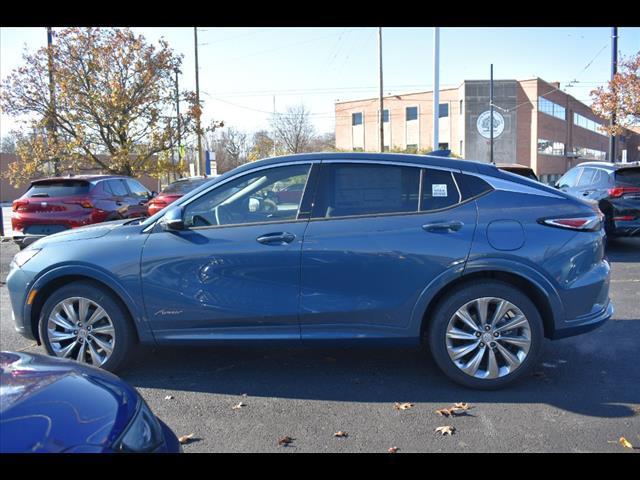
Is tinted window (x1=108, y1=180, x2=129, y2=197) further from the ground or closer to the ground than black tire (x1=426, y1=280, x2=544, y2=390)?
further from the ground

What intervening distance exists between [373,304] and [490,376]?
1033mm

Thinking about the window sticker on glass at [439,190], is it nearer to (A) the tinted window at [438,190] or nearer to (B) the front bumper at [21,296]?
(A) the tinted window at [438,190]

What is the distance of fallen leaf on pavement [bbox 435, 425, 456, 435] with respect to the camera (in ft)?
11.1

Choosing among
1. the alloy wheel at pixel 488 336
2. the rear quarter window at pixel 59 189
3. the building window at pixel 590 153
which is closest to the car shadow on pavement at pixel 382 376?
the alloy wheel at pixel 488 336

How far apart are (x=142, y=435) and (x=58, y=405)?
37 centimetres

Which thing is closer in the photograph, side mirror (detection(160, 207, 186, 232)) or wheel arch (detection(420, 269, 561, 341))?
wheel arch (detection(420, 269, 561, 341))

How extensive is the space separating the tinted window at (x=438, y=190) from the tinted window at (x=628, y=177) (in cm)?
736

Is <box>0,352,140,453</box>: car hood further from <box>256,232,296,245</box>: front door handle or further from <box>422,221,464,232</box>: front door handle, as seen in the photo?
<box>422,221,464,232</box>: front door handle

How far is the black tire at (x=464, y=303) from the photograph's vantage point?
13.0 feet

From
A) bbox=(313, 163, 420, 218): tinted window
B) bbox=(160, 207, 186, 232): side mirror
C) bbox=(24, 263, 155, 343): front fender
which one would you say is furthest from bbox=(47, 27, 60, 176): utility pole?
bbox=(313, 163, 420, 218): tinted window

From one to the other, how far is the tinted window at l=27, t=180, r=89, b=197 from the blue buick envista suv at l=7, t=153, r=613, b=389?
611 cm
